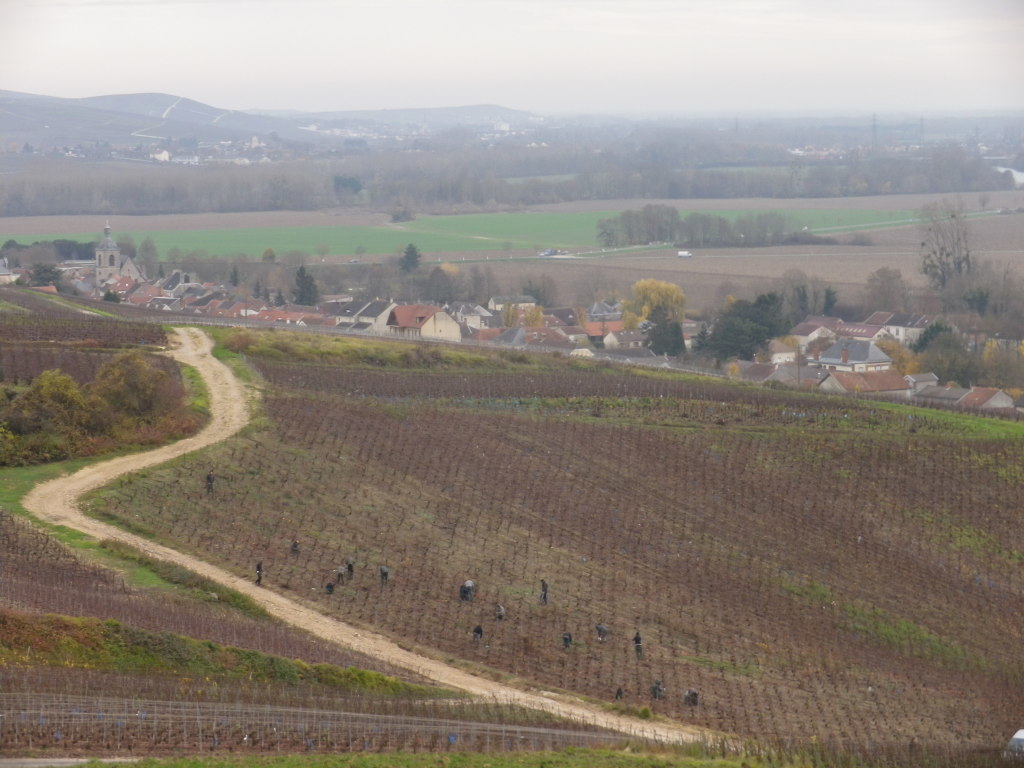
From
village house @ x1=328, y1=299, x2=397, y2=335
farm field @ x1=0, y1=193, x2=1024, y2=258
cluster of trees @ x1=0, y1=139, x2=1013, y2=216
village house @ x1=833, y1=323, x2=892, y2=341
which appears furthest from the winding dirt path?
cluster of trees @ x1=0, y1=139, x2=1013, y2=216

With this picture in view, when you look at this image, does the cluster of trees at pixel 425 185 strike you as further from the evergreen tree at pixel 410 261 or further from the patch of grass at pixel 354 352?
the patch of grass at pixel 354 352

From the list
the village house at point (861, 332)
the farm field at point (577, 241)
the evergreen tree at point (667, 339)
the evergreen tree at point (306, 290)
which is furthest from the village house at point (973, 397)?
the evergreen tree at point (306, 290)

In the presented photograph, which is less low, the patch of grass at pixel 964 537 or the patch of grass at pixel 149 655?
the patch of grass at pixel 149 655

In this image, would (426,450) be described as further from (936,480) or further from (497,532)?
(936,480)

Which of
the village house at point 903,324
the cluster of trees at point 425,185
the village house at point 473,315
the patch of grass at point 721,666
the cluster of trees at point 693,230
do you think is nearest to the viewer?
the patch of grass at point 721,666

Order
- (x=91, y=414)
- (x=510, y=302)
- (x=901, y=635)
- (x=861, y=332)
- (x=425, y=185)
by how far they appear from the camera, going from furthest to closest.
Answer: (x=425, y=185) → (x=510, y=302) → (x=861, y=332) → (x=91, y=414) → (x=901, y=635)

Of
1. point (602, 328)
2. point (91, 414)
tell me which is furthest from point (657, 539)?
point (602, 328)

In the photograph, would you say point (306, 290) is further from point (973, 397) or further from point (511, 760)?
point (511, 760)
